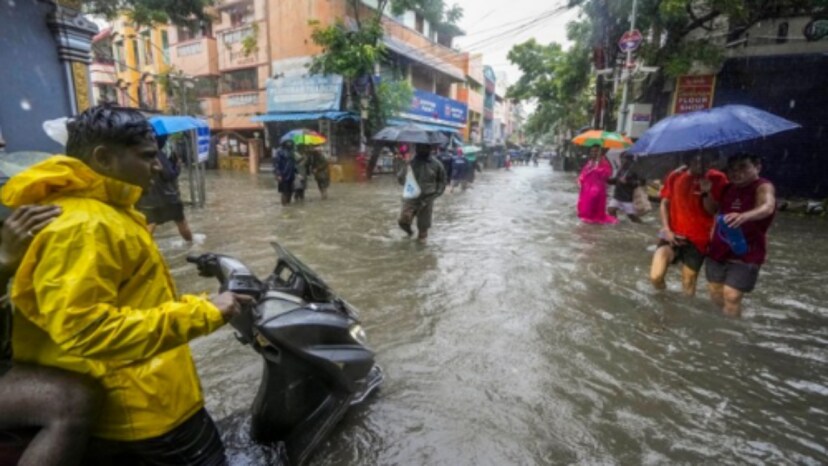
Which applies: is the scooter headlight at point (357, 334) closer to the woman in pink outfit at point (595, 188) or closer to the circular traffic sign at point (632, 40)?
the woman in pink outfit at point (595, 188)

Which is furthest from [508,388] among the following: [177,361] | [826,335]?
[826,335]

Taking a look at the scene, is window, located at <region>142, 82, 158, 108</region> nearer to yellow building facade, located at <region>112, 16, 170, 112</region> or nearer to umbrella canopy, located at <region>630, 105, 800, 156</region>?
yellow building facade, located at <region>112, 16, 170, 112</region>

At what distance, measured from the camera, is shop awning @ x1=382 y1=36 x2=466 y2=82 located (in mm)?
21316

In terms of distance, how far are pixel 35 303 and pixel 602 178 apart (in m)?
8.52

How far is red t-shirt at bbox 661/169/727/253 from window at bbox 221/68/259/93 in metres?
22.4

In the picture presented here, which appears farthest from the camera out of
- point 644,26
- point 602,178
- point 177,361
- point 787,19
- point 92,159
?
point 644,26

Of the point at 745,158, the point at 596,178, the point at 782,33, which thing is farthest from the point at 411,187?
the point at 782,33

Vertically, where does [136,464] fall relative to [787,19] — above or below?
below

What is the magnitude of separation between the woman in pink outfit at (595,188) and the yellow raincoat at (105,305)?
8167 millimetres

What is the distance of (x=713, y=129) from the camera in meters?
3.60

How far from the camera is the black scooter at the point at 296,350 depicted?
1.75 m

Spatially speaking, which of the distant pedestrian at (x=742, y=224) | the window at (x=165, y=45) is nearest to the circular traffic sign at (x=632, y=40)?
the distant pedestrian at (x=742, y=224)

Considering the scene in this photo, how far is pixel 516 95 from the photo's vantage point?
93.8ft

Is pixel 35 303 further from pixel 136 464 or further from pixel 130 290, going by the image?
pixel 136 464
